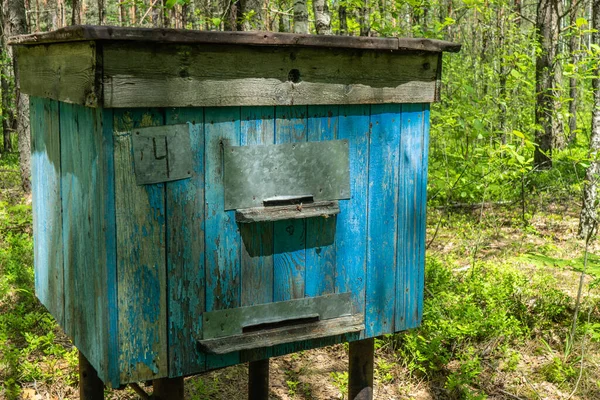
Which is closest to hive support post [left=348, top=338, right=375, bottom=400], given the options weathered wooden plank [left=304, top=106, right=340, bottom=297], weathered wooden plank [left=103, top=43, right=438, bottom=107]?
weathered wooden plank [left=304, top=106, right=340, bottom=297]

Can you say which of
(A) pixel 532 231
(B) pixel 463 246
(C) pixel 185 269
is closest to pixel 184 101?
(C) pixel 185 269

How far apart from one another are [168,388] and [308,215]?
0.98m

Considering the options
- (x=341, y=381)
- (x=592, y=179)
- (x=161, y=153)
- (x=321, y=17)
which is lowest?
(x=341, y=381)

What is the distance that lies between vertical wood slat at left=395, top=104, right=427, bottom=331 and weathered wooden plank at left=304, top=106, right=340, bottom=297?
37 centimetres

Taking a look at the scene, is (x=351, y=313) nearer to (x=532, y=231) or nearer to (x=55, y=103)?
(x=55, y=103)

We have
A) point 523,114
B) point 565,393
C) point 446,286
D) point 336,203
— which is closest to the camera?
point 336,203

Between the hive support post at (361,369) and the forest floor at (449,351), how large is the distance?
1220 millimetres

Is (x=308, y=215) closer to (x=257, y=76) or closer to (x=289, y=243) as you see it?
(x=289, y=243)

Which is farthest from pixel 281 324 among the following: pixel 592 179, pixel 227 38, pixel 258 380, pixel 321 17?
pixel 592 179

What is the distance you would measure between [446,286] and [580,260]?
1.17 metres

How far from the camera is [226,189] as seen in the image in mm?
2445

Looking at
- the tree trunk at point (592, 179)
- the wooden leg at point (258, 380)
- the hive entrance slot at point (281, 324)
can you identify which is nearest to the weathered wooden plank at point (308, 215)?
the hive entrance slot at point (281, 324)

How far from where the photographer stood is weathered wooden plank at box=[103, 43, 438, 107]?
221 centimetres

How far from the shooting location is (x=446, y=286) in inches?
214
